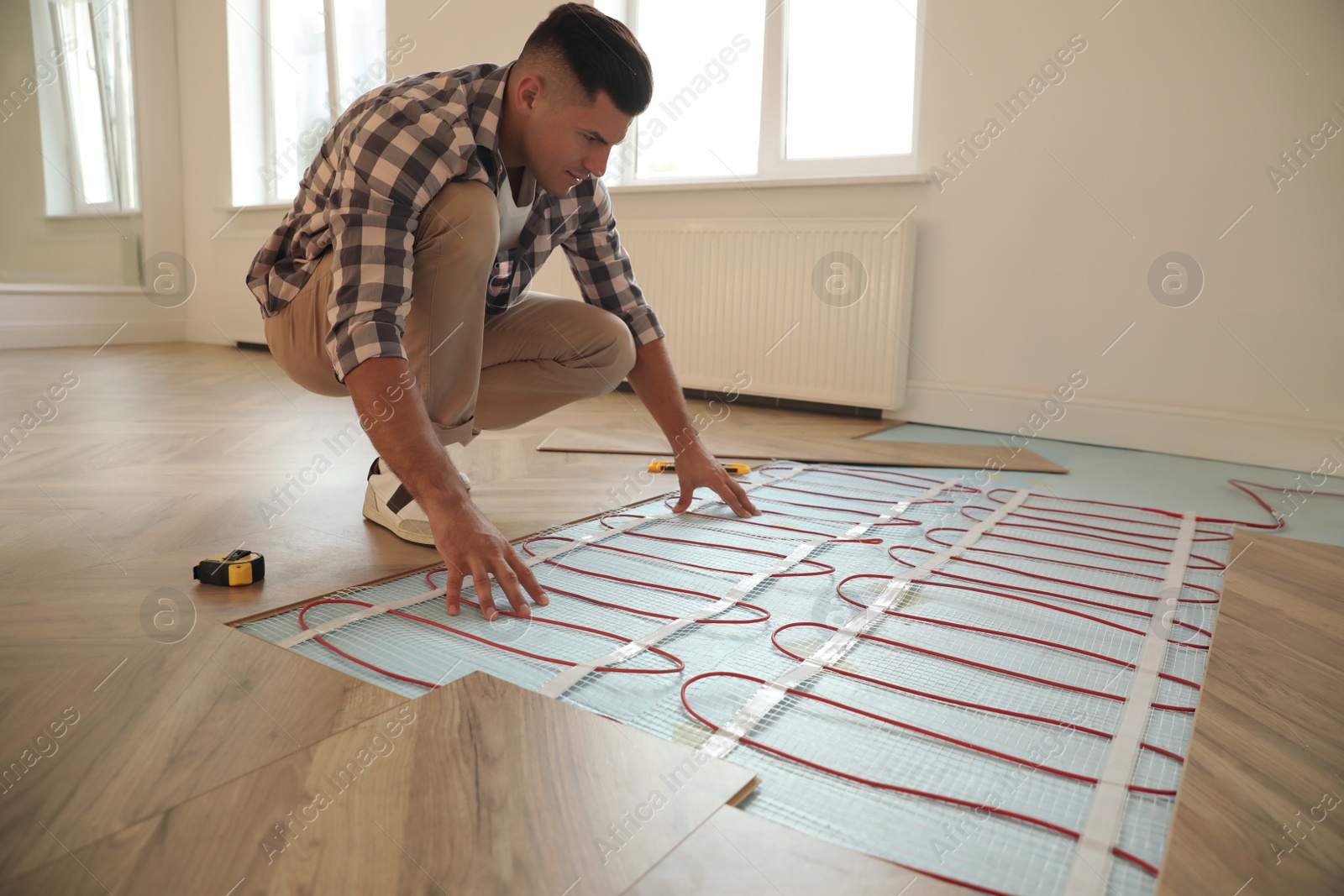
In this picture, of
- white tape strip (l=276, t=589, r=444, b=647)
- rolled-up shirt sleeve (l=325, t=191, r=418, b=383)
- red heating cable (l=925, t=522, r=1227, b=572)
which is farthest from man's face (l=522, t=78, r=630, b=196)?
red heating cable (l=925, t=522, r=1227, b=572)

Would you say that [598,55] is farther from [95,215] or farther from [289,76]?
[95,215]

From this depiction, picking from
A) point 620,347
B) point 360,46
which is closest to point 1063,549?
point 620,347

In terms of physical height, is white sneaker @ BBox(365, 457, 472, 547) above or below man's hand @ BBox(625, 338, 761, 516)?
below

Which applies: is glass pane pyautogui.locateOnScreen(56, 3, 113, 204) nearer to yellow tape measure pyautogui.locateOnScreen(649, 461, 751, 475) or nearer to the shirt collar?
yellow tape measure pyautogui.locateOnScreen(649, 461, 751, 475)

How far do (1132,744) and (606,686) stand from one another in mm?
603

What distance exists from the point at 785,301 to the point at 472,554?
2.43 meters

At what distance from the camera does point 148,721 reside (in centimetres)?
97

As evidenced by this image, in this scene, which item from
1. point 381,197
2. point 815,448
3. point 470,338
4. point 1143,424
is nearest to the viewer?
point 381,197

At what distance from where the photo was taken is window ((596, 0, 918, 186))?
→ 10.7 ft

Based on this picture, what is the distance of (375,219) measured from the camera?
127cm

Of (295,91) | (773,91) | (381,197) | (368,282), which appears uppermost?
(295,91)

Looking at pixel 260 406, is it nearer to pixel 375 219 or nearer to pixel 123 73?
pixel 375 219

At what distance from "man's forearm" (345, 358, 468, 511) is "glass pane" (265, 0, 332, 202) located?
4.56 meters

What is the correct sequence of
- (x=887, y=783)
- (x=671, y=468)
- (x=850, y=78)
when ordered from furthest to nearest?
(x=850, y=78) < (x=671, y=468) < (x=887, y=783)
